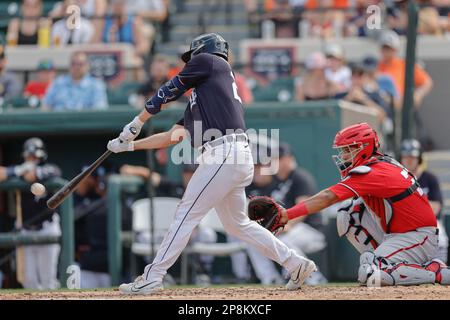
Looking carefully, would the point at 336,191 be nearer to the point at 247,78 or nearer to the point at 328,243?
the point at 328,243

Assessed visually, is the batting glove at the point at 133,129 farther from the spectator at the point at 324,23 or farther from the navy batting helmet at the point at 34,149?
the spectator at the point at 324,23

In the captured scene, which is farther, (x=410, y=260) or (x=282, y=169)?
(x=282, y=169)

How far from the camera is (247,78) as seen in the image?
13758 millimetres

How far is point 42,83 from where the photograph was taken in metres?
14.1

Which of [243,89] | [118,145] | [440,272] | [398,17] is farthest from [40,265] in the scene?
[398,17]

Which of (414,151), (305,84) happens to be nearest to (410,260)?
(414,151)

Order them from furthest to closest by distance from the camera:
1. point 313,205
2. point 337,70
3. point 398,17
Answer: point 398,17 → point 337,70 → point 313,205

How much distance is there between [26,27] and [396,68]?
17.1 ft

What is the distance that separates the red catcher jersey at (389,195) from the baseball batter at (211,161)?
0.62 m

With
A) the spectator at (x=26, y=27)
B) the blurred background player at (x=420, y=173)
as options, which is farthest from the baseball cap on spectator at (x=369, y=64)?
the spectator at (x=26, y=27)

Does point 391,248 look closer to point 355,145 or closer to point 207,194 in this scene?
point 355,145

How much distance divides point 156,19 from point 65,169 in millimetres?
2707

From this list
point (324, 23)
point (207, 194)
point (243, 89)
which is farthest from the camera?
point (324, 23)
